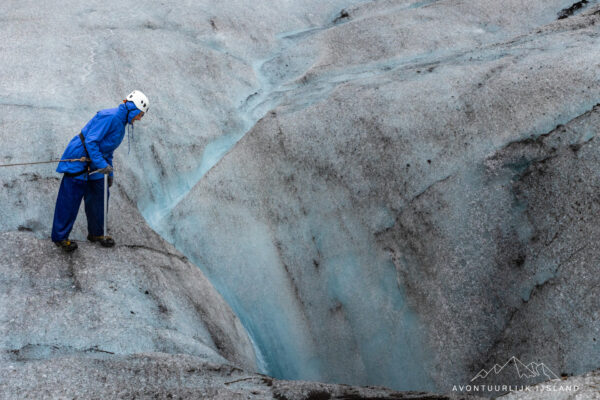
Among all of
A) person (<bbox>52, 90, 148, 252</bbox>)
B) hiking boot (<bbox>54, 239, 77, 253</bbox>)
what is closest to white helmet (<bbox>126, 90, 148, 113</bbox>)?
person (<bbox>52, 90, 148, 252</bbox>)

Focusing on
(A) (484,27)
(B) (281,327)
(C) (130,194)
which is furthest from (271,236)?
(A) (484,27)

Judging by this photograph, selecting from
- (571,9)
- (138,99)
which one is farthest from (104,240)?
(571,9)

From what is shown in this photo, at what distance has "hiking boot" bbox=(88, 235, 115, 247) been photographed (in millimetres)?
7309

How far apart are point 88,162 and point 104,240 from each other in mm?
1046

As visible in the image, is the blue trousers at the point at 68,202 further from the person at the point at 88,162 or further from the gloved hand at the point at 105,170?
the gloved hand at the point at 105,170

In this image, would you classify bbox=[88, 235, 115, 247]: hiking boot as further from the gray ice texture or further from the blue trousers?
the blue trousers

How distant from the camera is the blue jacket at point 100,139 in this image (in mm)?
6863

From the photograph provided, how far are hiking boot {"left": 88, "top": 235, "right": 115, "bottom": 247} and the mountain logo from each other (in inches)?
→ 192

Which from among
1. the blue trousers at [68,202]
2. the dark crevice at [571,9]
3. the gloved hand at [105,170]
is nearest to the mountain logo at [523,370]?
the gloved hand at [105,170]

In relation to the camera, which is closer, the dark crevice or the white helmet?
the white helmet

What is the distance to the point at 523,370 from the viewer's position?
6.79 m

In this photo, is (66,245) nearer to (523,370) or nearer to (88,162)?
(88,162)

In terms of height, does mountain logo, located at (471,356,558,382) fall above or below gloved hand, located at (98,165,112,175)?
below

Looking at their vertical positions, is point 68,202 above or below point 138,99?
below
